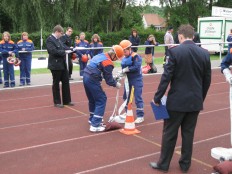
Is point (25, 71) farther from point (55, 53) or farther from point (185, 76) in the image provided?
point (185, 76)

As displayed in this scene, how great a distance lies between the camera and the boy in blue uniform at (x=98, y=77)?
6.30 meters

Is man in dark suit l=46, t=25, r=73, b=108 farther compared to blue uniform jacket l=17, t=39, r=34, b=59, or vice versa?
blue uniform jacket l=17, t=39, r=34, b=59

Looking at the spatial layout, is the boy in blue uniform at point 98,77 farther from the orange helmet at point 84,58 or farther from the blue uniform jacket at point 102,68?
the orange helmet at point 84,58

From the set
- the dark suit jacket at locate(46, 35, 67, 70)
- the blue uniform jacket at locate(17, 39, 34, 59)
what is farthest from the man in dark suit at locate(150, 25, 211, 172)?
the blue uniform jacket at locate(17, 39, 34, 59)

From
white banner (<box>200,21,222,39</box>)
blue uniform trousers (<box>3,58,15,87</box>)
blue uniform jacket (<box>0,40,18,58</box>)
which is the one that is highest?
white banner (<box>200,21,222,39</box>)

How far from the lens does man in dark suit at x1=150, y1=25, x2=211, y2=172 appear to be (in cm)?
429

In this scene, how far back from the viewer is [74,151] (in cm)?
559

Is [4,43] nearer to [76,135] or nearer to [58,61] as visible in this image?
[58,61]

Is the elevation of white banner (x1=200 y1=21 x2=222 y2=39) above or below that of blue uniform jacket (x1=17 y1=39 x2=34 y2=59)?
above

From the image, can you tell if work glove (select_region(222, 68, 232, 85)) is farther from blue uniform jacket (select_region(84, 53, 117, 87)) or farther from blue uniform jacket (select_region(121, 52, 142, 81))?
blue uniform jacket (select_region(121, 52, 142, 81))

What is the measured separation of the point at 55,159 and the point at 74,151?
1.43 ft

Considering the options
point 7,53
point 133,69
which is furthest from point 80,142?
point 7,53

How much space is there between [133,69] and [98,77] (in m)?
0.87

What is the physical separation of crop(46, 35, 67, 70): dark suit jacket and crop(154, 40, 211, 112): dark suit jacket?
179 inches
